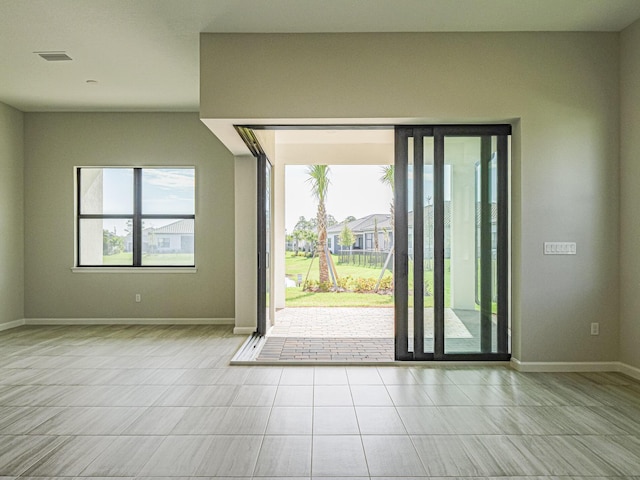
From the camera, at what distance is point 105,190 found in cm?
731

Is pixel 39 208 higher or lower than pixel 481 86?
lower

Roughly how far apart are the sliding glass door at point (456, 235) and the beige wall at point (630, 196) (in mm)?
1017

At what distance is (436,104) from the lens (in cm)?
447

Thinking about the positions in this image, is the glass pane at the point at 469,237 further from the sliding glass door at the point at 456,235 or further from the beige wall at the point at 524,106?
the beige wall at the point at 524,106

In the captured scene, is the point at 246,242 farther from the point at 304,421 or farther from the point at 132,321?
the point at 304,421

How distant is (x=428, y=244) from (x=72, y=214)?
5.30 meters

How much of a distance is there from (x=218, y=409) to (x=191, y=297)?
3801 mm

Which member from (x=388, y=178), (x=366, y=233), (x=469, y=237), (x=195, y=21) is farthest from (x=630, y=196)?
(x=366, y=233)

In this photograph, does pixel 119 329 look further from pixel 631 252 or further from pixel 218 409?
pixel 631 252

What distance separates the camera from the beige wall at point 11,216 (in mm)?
6754

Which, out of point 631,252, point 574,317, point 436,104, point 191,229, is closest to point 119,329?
point 191,229

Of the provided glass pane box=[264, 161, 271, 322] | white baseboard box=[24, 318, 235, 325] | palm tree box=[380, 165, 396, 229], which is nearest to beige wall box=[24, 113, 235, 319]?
white baseboard box=[24, 318, 235, 325]

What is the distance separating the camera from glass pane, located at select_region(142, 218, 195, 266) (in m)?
7.25

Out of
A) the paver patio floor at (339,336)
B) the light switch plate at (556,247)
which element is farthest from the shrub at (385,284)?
the light switch plate at (556,247)
